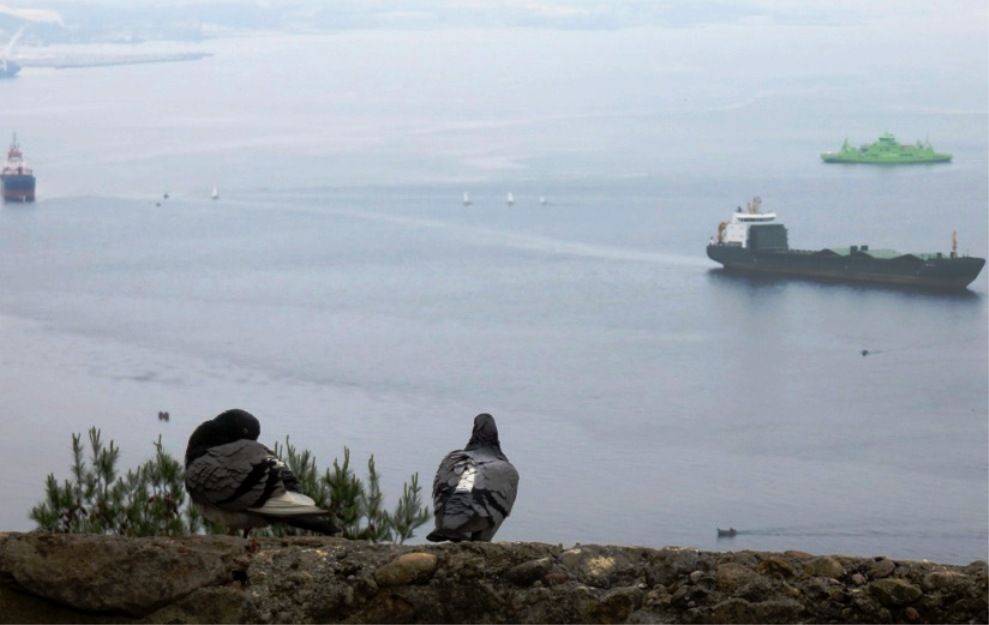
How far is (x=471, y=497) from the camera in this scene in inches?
133

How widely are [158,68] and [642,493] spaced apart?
108323mm

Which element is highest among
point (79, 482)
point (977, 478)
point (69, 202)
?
point (69, 202)

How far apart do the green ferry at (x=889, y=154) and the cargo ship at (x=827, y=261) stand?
26443 millimetres

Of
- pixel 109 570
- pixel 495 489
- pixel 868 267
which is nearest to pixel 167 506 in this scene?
pixel 495 489

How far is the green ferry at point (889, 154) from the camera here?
81625 millimetres

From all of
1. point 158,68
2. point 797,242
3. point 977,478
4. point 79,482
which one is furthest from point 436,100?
point 79,482

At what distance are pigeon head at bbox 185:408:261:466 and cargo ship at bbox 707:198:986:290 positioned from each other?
163 ft

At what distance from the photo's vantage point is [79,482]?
178 inches

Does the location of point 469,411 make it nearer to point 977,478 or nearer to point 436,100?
point 977,478

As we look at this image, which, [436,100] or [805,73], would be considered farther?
[805,73]

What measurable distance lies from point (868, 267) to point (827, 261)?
1.33m

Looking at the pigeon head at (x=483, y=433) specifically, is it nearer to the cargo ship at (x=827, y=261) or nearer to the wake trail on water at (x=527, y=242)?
the cargo ship at (x=827, y=261)

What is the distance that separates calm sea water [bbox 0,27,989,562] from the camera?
32.0 m

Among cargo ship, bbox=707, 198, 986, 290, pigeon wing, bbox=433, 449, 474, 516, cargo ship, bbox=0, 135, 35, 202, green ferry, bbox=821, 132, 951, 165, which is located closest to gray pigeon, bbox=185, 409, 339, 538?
pigeon wing, bbox=433, 449, 474, 516
